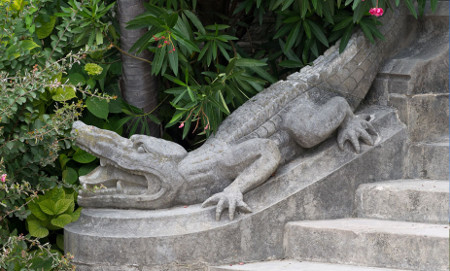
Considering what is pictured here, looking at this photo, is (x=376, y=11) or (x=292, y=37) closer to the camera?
(x=376, y=11)

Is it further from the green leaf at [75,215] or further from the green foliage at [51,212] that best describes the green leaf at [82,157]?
the green leaf at [75,215]

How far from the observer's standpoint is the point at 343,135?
4.01m

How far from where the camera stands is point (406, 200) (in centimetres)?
381

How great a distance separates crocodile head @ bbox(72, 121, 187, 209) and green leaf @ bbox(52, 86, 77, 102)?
215mm

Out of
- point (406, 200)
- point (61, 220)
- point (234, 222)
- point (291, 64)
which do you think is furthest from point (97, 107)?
point (406, 200)

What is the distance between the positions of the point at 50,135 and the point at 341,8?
6.56 ft

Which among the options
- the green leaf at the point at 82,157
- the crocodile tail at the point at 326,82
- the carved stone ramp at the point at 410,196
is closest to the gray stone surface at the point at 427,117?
the carved stone ramp at the point at 410,196

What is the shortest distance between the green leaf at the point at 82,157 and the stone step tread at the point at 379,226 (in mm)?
1278

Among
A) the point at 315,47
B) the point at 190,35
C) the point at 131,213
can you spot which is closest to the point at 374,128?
the point at 315,47

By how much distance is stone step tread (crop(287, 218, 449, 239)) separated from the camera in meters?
3.49

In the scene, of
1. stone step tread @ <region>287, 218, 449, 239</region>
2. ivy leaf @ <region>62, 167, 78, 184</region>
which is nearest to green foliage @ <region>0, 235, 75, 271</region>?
ivy leaf @ <region>62, 167, 78, 184</region>

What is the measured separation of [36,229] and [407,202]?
2.10 metres

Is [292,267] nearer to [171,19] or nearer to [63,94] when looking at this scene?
[171,19]

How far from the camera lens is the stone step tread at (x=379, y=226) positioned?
3486mm
